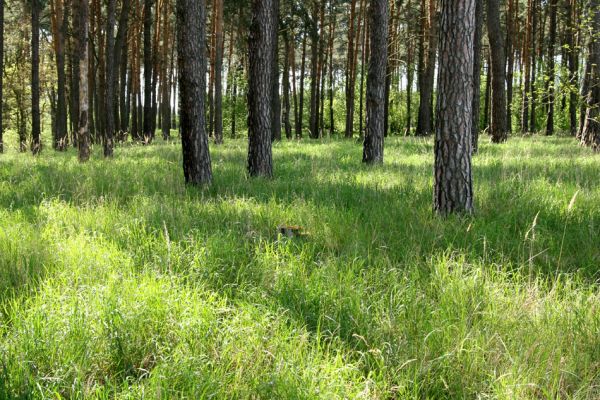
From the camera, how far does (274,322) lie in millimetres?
2377

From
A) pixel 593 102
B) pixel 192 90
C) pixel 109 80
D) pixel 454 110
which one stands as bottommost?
pixel 454 110

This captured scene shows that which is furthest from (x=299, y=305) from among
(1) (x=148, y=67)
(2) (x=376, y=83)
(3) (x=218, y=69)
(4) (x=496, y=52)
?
(1) (x=148, y=67)

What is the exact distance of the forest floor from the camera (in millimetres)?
1992

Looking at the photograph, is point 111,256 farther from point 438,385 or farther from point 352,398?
point 438,385

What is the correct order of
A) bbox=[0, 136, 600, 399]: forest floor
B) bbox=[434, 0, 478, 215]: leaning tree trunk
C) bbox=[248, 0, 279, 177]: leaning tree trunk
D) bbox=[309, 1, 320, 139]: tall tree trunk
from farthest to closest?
bbox=[309, 1, 320, 139]: tall tree trunk, bbox=[248, 0, 279, 177]: leaning tree trunk, bbox=[434, 0, 478, 215]: leaning tree trunk, bbox=[0, 136, 600, 399]: forest floor

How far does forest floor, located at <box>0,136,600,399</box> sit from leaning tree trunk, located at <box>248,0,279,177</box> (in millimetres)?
2934

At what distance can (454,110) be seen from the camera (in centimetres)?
462

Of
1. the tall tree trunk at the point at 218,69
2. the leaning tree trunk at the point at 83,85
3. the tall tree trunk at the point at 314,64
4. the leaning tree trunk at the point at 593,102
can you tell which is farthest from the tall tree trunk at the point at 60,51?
the leaning tree trunk at the point at 593,102

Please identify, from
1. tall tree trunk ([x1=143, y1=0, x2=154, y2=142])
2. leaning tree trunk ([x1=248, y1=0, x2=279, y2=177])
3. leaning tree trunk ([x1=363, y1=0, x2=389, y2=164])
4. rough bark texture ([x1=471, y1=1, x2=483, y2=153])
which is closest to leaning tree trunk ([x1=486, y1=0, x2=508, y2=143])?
rough bark texture ([x1=471, y1=1, x2=483, y2=153])

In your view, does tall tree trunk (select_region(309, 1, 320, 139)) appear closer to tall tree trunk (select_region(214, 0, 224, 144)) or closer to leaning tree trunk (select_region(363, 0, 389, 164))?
tall tree trunk (select_region(214, 0, 224, 144))

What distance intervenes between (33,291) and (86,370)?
107 centimetres

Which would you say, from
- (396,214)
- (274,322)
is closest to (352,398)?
(274,322)

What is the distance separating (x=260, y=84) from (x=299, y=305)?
18.3ft

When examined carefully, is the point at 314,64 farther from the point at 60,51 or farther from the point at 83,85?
the point at 83,85
